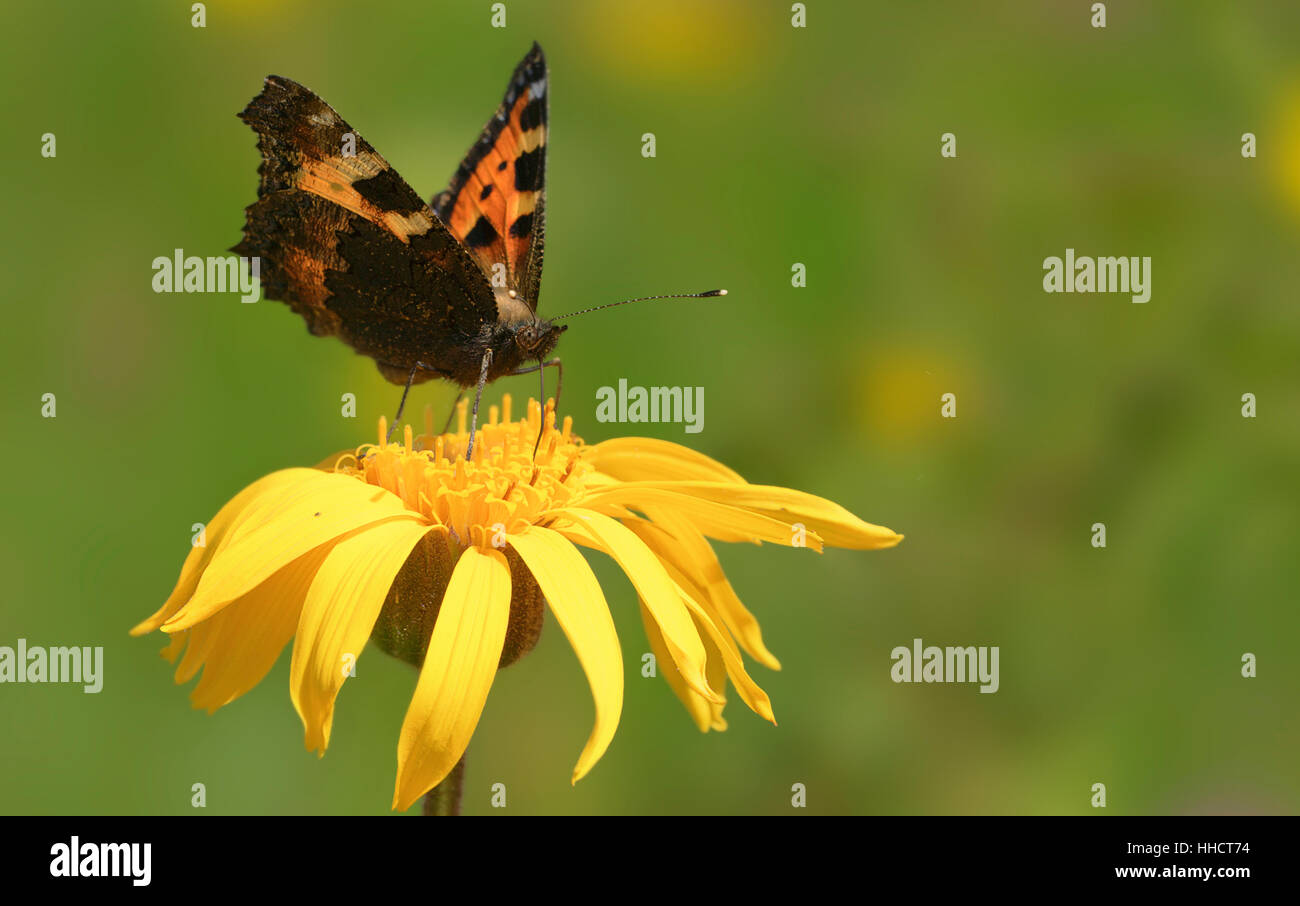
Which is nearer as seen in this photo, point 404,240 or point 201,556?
point 201,556

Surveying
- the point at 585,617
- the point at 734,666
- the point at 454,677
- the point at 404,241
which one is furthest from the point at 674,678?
the point at 404,241

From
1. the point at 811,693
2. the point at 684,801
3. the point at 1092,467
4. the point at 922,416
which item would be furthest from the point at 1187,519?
the point at 684,801

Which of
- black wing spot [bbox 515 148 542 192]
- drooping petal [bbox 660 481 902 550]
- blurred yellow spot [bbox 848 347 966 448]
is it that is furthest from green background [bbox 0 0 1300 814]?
drooping petal [bbox 660 481 902 550]

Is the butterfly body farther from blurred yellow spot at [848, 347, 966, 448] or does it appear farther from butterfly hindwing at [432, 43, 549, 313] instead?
blurred yellow spot at [848, 347, 966, 448]

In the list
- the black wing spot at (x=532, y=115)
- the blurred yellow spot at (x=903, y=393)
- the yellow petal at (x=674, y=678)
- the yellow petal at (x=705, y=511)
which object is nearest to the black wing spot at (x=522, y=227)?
the black wing spot at (x=532, y=115)

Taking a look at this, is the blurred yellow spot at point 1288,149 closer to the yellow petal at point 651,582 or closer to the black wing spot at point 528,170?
the black wing spot at point 528,170

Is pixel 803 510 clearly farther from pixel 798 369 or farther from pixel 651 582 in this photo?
pixel 798 369
